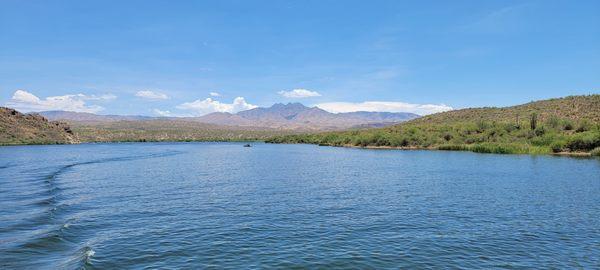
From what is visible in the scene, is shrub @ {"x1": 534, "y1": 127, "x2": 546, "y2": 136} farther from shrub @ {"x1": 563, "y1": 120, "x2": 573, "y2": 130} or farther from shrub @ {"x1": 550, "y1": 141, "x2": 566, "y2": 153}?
shrub @ {"x1": 550, "y1": 141, "x2": 566, "y2": 153}

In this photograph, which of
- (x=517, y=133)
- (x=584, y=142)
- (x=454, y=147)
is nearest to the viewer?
(x=584, y=142)

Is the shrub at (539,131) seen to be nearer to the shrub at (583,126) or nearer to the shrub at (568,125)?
the shrub at (568,125)

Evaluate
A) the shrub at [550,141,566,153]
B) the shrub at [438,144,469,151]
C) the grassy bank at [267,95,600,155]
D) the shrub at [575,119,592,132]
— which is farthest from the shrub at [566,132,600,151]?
the shrub at [438,144,469,151]

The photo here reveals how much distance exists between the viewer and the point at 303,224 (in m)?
26.5

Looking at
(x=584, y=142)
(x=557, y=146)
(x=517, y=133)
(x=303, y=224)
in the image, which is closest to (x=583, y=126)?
(x=517, y=133)

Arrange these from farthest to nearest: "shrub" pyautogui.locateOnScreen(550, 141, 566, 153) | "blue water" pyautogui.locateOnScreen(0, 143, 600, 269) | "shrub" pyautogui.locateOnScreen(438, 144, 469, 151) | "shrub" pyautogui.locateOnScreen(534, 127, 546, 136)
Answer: "shrub" pyautogui.locateOnScreen(438, 144, 469, 151), "shrub" pyautogui.locateOnScreen(534, 127, 546, 136), "shrub" pyautogui.locateOnScreen(550, 141, 566, 153), "blue water" pyautogui.locateOnScreen(0, 143, 600, 269)

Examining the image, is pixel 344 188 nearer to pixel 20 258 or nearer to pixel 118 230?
pixel 118 230

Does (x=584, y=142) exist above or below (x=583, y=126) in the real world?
below

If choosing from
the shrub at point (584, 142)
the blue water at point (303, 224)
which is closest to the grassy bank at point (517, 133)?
the shrub at point (584, 142)

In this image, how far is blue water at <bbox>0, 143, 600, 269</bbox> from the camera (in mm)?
19516

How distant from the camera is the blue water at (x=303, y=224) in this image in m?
19.5

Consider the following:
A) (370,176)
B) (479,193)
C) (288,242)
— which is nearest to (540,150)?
(370,176)

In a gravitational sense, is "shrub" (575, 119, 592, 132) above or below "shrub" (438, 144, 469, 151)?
above

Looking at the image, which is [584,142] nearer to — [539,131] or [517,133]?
[539,131]
